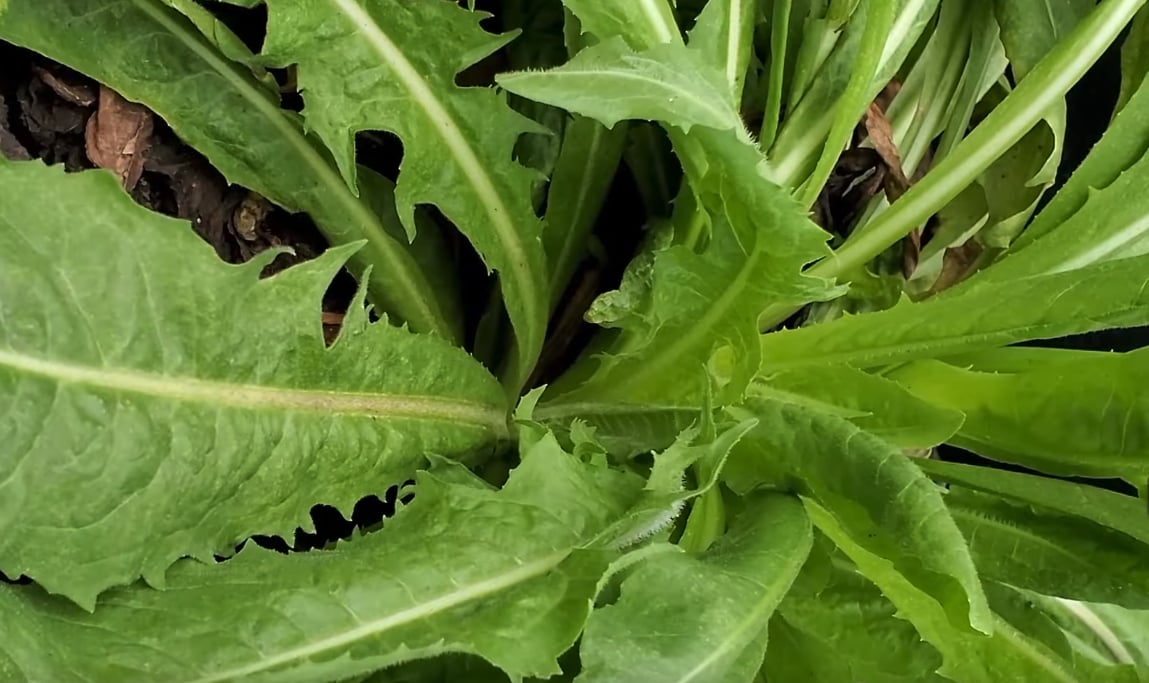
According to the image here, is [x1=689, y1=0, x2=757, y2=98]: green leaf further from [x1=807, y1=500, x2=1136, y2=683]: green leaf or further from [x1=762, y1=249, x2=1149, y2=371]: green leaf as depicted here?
[x1=807, y1=500, x2=1136, y2=683]: green leaf

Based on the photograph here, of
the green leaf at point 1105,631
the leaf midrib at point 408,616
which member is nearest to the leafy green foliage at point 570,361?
the leaf midrib at point 408,616

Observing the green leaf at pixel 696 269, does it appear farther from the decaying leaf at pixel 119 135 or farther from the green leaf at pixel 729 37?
the decaying leaf at pixel 119 135

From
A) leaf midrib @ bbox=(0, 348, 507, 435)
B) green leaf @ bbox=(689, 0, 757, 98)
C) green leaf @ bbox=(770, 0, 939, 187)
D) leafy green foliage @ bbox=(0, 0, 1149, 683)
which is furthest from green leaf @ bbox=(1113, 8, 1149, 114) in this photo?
leaf midrib @ bbox=(0, 348, 507, 435)

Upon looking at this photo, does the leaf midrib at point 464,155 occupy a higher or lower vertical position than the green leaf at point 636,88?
lower

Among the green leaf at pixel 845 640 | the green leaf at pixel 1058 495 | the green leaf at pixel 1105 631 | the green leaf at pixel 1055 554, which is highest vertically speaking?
the green leaf at pixel 1058 495

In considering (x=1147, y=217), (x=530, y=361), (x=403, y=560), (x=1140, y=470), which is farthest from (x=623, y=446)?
(x=1147, y=217)

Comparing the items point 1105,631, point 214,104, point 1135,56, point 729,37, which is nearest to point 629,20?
point 729,37

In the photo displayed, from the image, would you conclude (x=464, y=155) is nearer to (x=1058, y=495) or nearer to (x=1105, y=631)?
(x=1058, y=495)
